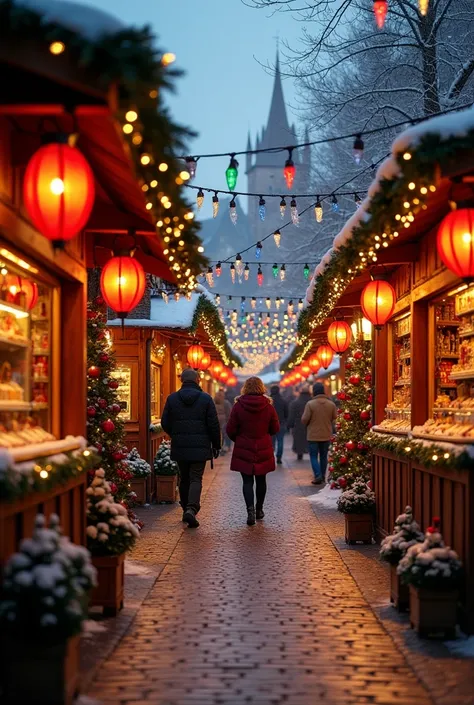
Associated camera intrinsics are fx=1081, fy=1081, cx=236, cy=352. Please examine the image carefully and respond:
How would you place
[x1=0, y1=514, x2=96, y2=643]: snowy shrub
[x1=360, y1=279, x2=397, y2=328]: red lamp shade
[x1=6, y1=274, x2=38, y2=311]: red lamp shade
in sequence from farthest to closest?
[x1=360, y1=279, x2=397, y2=328]: red lamp shade → [x1=6, y1=274, x2=38, y2=311]: red lamp shade → [x1=0, y1=514, x2=96, y2=643]: snowy shrub

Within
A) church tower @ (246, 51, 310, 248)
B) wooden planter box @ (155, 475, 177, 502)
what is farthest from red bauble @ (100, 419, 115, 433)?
church tower @ (246, 51, 310, 248)

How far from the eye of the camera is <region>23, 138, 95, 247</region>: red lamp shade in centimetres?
614

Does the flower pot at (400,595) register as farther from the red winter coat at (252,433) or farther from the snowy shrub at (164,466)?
the snowy shrub at (164,466)

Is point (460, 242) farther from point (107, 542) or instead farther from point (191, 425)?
point (191, 425)

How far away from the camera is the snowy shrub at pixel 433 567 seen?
7.28 meters

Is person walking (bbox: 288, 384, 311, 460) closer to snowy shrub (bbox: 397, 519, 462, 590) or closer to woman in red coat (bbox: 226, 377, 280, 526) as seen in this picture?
woman in red coat (bbox: 226, 377, 280, 526)

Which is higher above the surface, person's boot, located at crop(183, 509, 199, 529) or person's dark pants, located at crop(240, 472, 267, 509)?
person's dark pants, located at crop(240, 472, 267, 509)

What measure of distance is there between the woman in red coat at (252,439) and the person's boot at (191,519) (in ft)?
2.52

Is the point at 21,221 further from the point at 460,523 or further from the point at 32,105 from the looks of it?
the point at 460,523

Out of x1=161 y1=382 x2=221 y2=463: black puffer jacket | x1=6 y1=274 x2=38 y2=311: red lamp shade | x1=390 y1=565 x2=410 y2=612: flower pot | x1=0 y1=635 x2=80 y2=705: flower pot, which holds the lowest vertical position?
x1=390 y1=565 x2=410 y2=612: flower pot

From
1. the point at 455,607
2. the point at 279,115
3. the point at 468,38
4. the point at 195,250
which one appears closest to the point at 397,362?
the point at 195,250

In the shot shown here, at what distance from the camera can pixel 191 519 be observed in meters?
13.7

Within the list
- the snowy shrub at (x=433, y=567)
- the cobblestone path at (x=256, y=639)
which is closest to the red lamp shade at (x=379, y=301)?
the cobblestone path at (x=256, y=639)

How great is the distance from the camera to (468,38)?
71.4 ft
